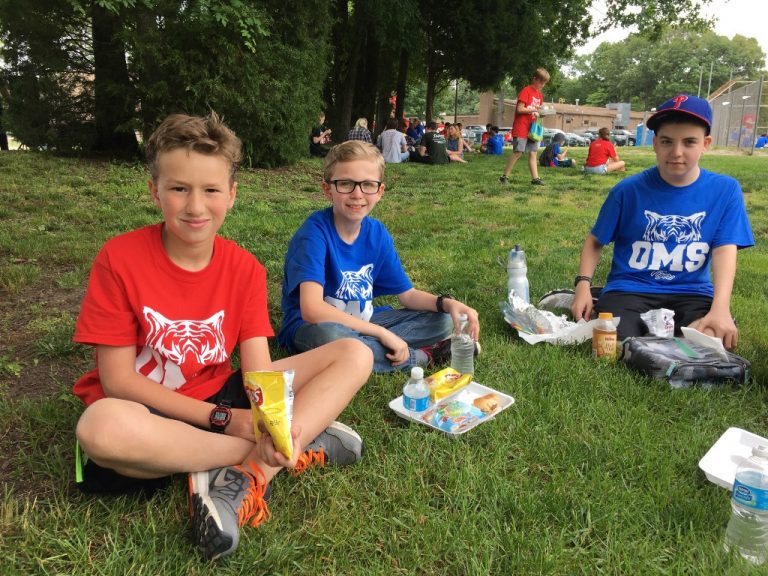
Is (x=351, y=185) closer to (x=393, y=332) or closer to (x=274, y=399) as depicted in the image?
(x=393, y=332)

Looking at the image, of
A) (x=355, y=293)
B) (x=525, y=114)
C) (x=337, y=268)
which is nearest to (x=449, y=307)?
(x=355, y=293)

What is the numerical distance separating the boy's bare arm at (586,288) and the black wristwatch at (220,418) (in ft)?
7.70

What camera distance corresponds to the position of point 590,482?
2.05m

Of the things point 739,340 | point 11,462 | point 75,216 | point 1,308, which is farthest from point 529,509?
point 75,216

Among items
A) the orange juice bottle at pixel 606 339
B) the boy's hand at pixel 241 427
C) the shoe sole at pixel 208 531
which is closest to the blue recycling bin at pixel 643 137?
the orange juice bottle at pixel 606 339

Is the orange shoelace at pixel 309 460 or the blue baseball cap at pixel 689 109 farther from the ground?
the blue baseball cap at pixel 689 109

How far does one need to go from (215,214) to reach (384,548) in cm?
129

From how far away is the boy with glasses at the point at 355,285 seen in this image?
279 centimetres

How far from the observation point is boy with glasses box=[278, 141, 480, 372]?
9.16ft

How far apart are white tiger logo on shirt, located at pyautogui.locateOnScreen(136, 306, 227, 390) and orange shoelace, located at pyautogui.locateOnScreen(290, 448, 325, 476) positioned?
51 centimetres

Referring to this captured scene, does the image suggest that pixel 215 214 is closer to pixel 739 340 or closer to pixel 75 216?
pixel 739 340

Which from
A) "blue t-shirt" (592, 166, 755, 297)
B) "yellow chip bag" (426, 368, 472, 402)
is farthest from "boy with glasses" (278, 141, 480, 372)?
"blue t-shirt" (592, 166, 755, 297)

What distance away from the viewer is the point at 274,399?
65.3 inches

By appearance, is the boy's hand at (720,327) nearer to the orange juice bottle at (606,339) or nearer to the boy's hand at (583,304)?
the orange juice bottle at (606,339)
